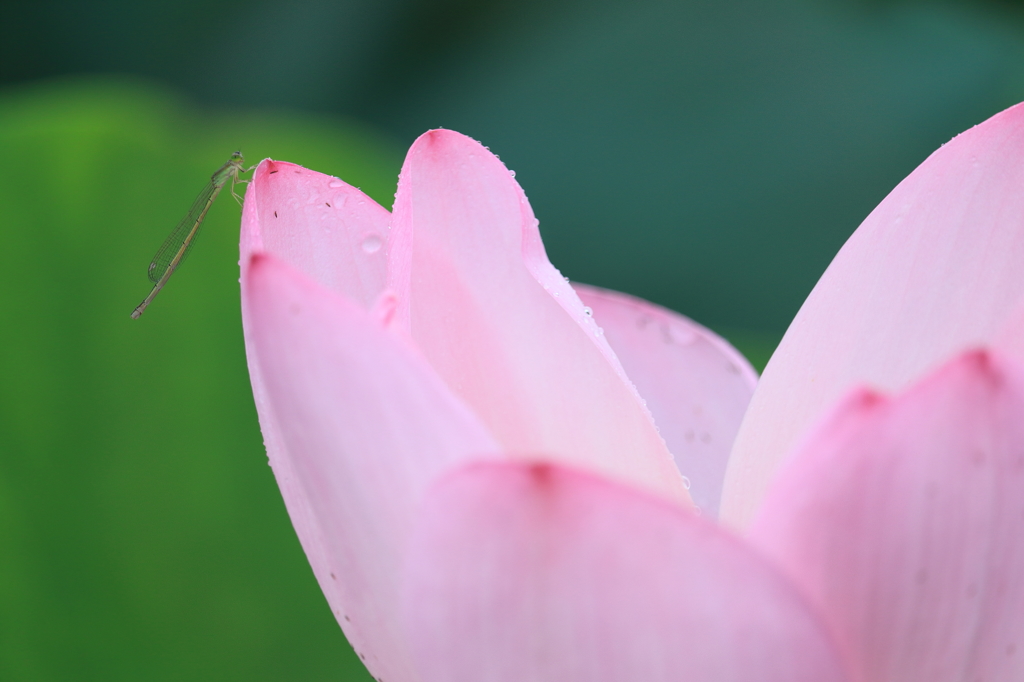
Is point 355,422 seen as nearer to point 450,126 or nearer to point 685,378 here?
point 685,378

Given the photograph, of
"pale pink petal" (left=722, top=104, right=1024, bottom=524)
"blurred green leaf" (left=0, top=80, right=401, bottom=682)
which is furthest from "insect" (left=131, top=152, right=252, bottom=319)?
"pale pink petal" (left=722, top=104, right=1024, bottom=524)

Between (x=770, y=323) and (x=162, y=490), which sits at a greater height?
(x=770, y=323)

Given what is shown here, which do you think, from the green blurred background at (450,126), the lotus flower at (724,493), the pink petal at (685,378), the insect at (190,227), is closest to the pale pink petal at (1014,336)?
the lotus flower at (724,493)

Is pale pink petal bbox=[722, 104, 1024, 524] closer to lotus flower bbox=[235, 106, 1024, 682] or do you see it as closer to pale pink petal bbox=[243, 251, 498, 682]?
→ lotus flower bbox=[235, 106, 1024, 682]

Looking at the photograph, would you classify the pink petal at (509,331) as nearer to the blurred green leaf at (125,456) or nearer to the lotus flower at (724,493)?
the lotus flower at (724,493)

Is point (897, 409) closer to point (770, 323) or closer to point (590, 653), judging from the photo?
point (590, 653)

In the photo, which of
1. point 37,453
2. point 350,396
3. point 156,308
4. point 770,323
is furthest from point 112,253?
point 770,323

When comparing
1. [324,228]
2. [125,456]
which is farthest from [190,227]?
[324,228]
